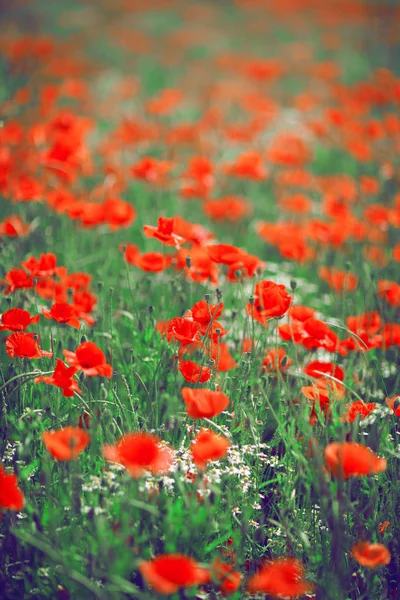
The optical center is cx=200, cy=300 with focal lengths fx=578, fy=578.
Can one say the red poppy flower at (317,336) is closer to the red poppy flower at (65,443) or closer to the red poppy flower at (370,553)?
the red poppy flower at (370,553)

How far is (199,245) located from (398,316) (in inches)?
45.1

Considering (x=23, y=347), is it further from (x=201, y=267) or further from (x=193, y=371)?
(x=201, y=267)

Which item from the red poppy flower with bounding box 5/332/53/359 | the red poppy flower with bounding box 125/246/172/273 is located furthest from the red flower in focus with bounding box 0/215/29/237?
the red poppy flower with bounding box 5/332/53/359

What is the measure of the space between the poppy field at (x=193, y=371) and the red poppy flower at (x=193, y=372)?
11 millimetres

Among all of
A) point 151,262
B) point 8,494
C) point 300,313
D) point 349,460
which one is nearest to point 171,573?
point 8,494

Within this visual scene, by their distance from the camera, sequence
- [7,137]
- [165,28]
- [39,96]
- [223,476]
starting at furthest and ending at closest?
1. [165,28]
2. [39,96]
3. [7,137]
4. [223,476]

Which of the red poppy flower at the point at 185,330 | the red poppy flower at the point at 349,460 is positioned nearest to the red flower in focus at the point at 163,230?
the red poppy flower at the point at 185,330

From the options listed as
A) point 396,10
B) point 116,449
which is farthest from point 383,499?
point 396,10

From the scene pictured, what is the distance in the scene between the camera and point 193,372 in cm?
190

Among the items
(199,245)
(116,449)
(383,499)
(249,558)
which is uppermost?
(199,245)

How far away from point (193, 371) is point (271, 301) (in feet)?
1.21

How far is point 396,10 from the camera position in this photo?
1372 cm

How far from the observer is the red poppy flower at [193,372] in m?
1.86

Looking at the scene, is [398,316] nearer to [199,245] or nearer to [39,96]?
[199,245]
